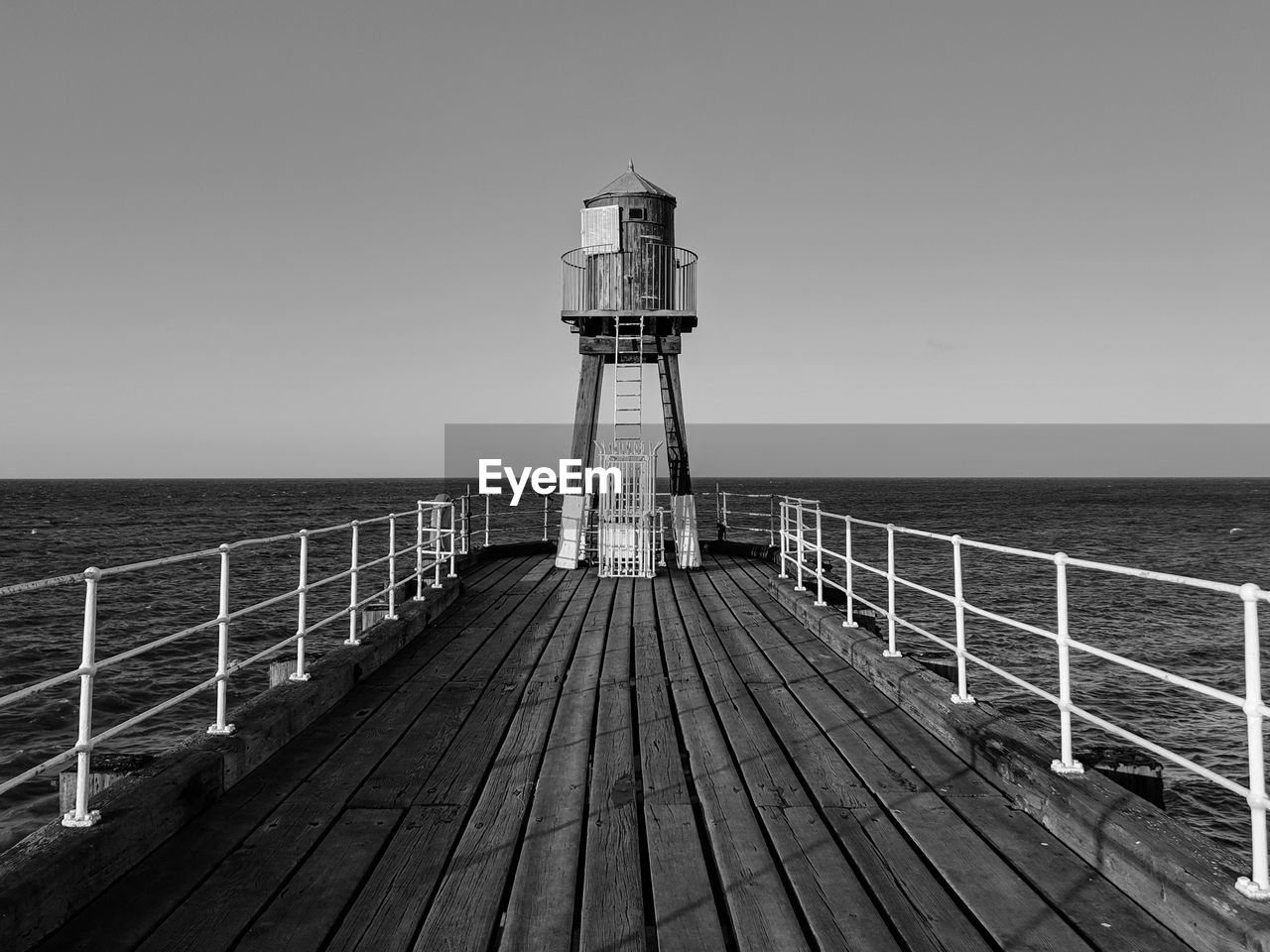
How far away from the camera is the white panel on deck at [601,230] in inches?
523

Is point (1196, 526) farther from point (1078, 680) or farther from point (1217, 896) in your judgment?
point (1217, 896)

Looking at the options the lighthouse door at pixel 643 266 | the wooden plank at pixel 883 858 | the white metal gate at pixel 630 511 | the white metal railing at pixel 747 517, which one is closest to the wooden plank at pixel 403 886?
the wooden plank at pixel 883 858

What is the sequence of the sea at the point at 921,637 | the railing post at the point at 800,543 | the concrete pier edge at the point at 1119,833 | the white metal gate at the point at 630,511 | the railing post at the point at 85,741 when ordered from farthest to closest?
the white metal gate at the point at 630,511
the sea at the point at 921,637
the railing post at the point at 800,543
the railing post at the point at 85,741
the concrete pier edge at the point at 1119,833

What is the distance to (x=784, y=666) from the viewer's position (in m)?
6.69

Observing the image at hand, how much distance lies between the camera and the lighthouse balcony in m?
13.2

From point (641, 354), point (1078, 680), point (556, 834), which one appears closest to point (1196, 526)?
point (1078, 680)

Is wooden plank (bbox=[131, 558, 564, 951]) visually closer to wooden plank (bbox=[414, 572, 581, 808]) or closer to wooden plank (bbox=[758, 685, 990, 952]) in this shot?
wooden plank (bbox=[414, 572, 581, 808])

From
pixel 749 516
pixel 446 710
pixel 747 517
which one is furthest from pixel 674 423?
pixel 747 517

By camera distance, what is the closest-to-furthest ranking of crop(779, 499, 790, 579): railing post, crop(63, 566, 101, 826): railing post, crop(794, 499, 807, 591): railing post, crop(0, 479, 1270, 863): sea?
crop(63, 566, 101, 826): railing post → crop(794, 499, 807, 591): railing post → crop(0, 479, 1270, 863): sea → crop(779, 499, 790, 579): railing post

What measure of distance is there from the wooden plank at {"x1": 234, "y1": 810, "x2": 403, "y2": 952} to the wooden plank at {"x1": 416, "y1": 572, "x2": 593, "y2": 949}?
347mm

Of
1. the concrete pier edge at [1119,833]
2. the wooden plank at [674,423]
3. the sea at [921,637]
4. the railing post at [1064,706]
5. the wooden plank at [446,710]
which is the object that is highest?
the wooden plank at [674,423]

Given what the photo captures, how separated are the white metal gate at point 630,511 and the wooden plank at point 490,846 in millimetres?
6600

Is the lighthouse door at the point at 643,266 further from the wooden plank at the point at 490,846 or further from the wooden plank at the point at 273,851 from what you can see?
the wooden plank at the point at 273,851

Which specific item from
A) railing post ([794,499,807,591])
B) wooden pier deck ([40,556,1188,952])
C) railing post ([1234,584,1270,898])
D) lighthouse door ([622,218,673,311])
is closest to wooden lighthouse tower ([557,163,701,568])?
lighthouse door ([622,218,673,311])
